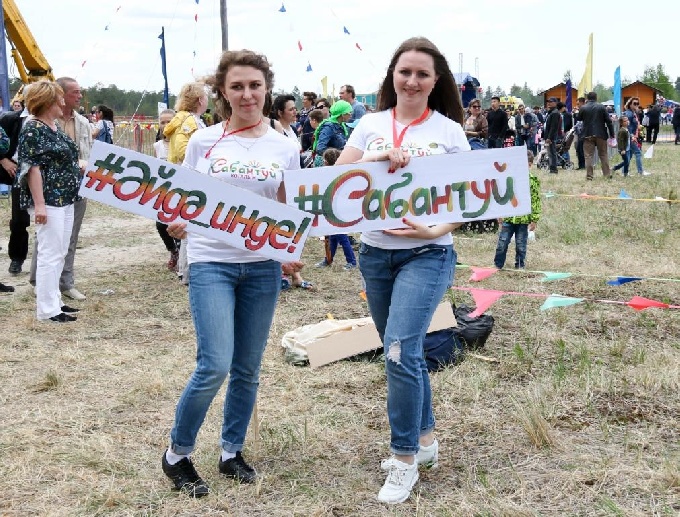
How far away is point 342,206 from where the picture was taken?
325cm

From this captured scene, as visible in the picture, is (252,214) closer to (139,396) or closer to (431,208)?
(431,208)

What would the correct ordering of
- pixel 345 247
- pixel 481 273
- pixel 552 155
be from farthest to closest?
pixel 552 155
pixel 345 247
pixel 481 273

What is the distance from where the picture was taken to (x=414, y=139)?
3.23m

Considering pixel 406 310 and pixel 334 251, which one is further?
pixel 334 251

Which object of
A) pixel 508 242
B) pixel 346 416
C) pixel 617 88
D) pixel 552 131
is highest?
pixel 617 88

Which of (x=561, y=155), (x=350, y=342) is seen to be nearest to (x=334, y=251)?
(x=350, y=342)

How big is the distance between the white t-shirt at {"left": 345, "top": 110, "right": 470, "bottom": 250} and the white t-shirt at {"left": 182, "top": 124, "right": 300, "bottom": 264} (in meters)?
0.36

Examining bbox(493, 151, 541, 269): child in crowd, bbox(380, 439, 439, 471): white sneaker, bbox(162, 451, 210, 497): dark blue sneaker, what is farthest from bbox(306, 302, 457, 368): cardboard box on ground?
bbox(493, 151, 541, 269): child in crowd

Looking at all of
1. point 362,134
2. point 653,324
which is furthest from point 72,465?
point 653,324

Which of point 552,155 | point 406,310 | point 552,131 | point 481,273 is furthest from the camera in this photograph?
point 552,155

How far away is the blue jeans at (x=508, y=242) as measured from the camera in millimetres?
7887

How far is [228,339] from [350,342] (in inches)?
88.1

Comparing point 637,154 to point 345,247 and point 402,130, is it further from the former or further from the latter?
point 402,130

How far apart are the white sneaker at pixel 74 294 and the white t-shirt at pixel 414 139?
4.68 meters
